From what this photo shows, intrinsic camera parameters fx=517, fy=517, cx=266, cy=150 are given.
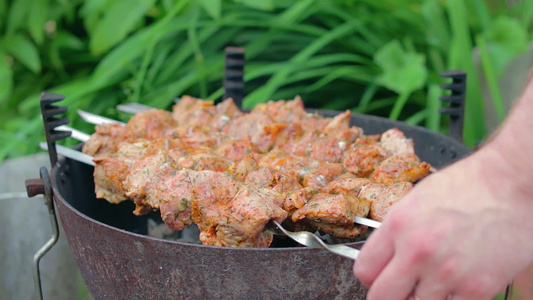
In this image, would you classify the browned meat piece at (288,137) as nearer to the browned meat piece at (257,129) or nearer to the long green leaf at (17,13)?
the browned meat piece at (257,129)

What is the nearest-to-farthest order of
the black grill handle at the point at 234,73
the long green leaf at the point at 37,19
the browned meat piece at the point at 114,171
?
the browned meat piece at the point at 114,171
the black grill handle at the point at 234,73
the long green leaf at the point at 37,19

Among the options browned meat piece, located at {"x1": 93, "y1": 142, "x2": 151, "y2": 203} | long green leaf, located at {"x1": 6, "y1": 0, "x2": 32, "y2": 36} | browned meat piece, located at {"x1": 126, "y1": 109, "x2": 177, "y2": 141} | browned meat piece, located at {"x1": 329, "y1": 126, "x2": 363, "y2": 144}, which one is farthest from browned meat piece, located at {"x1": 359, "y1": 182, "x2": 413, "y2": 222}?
long green leaf, located at {"x1": 6, "y1": 0, "x2": 32, "y2": 36}

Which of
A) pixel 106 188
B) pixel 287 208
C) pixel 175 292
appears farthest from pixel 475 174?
pixel 106 188

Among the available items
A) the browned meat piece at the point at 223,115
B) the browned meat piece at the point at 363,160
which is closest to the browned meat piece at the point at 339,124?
the browned meat piece at the point at 363,160

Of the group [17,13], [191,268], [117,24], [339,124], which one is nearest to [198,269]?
[191,268]

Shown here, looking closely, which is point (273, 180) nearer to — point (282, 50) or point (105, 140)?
point (105, 140)

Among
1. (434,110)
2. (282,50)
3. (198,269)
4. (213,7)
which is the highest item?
(213,7)

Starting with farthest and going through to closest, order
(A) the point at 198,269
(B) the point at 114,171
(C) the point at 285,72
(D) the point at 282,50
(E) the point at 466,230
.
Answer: (D) the point at 282,50 < (C) the point at 285,72 < (B) the point at 114,171 < (A) the point at 198,269 < (E) the point at 466,230
